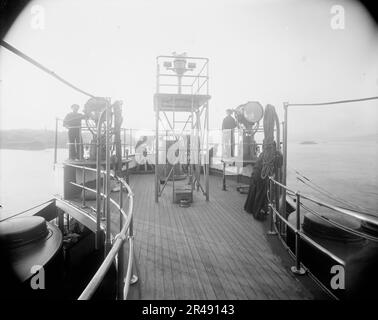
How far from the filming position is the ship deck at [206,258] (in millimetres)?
2686

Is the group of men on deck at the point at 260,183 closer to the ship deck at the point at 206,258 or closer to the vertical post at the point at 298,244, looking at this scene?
the ship deck at the point at 206,258

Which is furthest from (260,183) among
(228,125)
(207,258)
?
(228,125)

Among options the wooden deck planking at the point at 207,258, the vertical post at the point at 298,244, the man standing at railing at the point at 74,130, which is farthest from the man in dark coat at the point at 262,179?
the man standing at railing at the point at 74,130

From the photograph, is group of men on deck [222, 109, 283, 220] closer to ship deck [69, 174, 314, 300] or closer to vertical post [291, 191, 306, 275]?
ship deck [69, 174, 314, 300]

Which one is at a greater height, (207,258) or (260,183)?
(260,183)

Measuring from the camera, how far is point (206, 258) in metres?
3.47

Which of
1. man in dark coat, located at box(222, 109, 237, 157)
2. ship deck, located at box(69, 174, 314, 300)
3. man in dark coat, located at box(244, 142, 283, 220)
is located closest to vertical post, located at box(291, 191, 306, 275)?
ship deck, located at box(69, 174, 314, 300)

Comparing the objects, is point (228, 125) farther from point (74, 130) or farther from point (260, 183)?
point (74, 130)

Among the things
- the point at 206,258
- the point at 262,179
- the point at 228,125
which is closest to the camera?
the point at 206,258

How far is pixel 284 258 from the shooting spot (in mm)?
3441

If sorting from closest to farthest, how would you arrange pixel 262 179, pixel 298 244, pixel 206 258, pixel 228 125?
pixel 298 244, pixel 206 258, pixel 262 179, pixel 228 125
